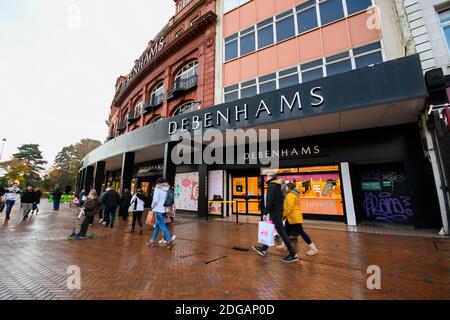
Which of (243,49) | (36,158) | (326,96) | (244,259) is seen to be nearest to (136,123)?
(243,49)

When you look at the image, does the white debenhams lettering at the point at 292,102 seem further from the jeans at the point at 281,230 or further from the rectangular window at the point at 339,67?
the jeans at the point at 281,230

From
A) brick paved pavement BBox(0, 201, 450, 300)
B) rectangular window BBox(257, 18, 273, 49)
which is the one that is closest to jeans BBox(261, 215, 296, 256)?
brick paved pavement BBox(0, 201, 450, 300)

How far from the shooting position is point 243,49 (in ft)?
42.7

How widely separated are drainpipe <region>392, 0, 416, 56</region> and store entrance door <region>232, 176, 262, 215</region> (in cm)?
814

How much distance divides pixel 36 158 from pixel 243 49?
7297 cm

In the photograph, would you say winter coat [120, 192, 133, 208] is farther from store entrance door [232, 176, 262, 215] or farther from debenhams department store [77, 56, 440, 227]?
store entrance door [232, 176, 262, 215]

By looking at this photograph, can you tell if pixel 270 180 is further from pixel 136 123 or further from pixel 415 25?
pixel 136 123

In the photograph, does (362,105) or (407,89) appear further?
(362,105)

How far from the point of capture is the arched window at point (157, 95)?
60.5 feet

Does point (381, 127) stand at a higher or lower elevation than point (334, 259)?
higher

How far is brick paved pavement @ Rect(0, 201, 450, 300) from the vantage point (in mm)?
2994

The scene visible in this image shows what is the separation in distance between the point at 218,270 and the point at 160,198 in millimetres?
2715

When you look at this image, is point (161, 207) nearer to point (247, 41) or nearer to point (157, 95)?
point (247, 41)
